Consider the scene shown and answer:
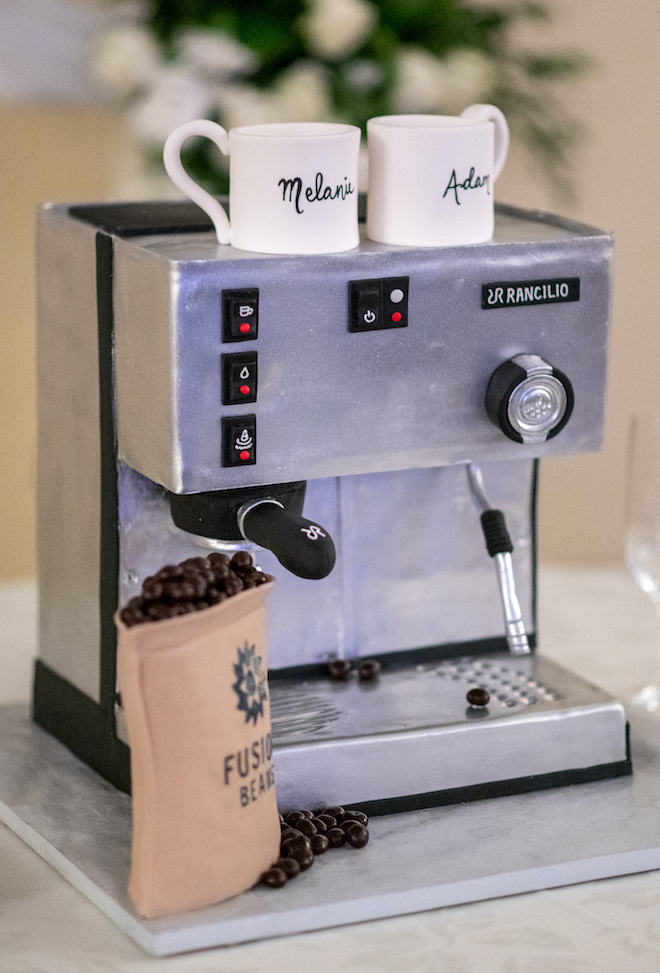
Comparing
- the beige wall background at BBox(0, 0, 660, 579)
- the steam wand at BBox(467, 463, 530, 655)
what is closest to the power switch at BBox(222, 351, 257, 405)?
the steam wand at BBox(467, 463, 530, 655)

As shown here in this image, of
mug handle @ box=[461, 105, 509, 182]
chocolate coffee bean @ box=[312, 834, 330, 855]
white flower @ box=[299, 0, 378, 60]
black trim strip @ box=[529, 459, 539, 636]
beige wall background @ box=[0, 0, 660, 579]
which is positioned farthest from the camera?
beige wall background @ box=[0, 0, 660, 579]

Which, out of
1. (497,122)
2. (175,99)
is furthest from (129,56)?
(497,122)

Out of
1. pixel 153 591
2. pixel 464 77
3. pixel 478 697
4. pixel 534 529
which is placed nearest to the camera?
pixel 153 591

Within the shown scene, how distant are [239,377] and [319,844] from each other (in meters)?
0.31

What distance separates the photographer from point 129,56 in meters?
1.75

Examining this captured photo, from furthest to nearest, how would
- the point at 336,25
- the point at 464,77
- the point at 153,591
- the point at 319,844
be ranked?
the point at 464,77 → the point at 336,25 → the point at 319,844 → the point at 153,591

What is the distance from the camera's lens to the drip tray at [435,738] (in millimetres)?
965

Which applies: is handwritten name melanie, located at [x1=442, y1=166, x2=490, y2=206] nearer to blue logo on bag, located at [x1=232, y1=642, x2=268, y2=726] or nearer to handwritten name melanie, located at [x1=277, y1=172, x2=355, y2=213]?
handwritten name melanie, located at [x1=277, y1=172, x2=355, y2=213]

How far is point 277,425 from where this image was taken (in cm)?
92

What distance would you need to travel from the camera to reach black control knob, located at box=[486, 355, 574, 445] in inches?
38.0

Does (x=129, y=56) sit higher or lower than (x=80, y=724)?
higher

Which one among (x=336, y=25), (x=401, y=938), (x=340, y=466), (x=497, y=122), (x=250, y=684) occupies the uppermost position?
(x=336, y=25)

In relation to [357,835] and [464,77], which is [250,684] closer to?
[357,835]

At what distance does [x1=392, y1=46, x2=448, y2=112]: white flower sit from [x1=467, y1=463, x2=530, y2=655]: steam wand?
84cm
